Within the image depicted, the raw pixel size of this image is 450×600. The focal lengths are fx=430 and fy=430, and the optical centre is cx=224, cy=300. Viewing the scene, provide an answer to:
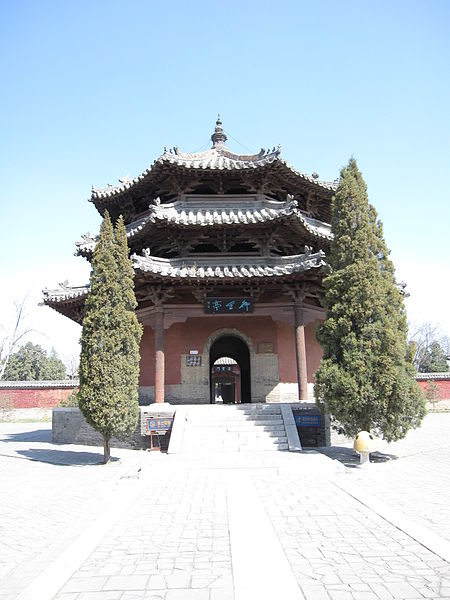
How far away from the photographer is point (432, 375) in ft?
81.4

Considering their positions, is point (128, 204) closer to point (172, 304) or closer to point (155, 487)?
point (172, 304)

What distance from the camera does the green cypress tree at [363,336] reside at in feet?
33.8

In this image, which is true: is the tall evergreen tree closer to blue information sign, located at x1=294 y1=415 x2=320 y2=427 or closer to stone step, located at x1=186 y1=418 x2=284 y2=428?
stone step, located at x1=186 y1=418 x2=284 y2=428

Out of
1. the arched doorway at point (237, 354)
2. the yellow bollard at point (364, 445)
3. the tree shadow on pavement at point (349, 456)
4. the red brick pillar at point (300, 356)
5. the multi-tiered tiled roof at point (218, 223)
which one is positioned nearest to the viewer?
the yellow bollard at point (364, 445)

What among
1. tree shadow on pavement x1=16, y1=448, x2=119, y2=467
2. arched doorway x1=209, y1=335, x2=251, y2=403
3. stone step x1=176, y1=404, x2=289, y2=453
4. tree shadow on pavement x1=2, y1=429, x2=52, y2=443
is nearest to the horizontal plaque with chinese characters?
arched doorway x1=209, y1=335, x2=251, y2=403

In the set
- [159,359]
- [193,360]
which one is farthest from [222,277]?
[193,360]

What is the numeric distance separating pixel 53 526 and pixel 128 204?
14692 mm

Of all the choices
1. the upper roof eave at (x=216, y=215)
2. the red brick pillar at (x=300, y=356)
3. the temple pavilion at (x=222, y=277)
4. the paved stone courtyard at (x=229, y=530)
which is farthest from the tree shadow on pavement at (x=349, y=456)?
the upper roof eave at (x=216, y=215)

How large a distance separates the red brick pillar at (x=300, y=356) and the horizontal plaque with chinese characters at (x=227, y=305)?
71.6 inches

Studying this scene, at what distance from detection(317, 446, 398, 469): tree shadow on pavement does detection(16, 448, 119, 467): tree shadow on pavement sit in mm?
5750

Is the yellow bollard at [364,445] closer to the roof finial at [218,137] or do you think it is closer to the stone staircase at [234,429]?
the stone staircase at [234,429]

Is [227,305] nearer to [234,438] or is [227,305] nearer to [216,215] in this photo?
[216,215]

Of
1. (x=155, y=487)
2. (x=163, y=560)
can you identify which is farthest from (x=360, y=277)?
(x=163, y=560)

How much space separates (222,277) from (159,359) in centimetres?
336
